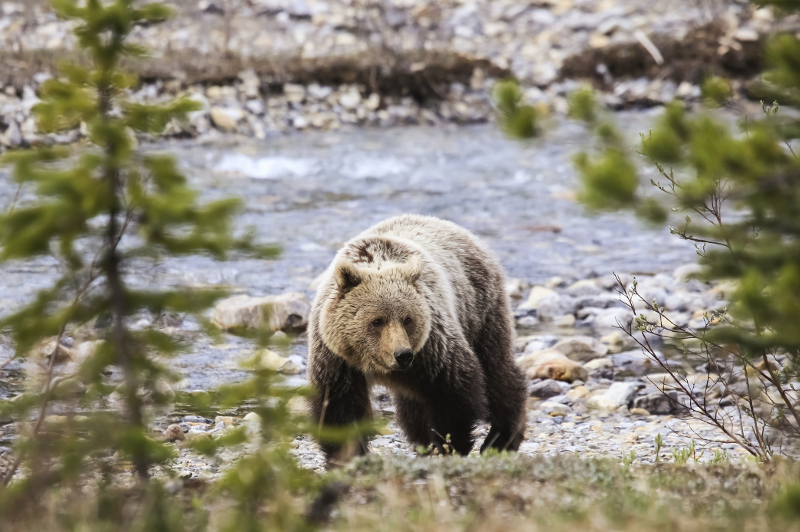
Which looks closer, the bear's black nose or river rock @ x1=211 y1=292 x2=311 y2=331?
the bear's black nose

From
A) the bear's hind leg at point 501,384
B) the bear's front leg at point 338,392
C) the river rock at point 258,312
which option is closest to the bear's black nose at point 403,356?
the bear's front leg at point 338,392

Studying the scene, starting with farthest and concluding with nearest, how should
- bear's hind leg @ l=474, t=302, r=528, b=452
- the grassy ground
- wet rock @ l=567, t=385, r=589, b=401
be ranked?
wet rock @ l=567, t=385, r=589, b=401 < bear's hind leg @ l=474, t=302, r=528, b=452 < the grassy ground

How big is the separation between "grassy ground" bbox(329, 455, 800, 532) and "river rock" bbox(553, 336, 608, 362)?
3.44 metres

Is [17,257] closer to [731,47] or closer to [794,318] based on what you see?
[794,318]

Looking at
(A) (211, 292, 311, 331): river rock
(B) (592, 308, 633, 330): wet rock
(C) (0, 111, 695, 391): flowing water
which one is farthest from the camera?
(C) (0, 111, 695, 391): flowing water

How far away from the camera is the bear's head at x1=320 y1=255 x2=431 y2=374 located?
4492 millimetres

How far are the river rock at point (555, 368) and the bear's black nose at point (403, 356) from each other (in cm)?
216

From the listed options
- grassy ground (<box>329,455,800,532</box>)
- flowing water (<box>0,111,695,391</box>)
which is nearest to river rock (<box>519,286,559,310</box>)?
flowing water (<box>0,111,695,391</box>)

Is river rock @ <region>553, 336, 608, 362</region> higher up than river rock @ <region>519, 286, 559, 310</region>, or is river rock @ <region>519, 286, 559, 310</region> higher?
river rock @ <region>553, 336, 608, 362</region>

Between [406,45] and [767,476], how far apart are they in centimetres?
1691

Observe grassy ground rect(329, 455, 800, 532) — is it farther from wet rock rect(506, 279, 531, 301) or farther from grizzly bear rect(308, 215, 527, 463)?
wet rock rect(506, 279, 531, 301)

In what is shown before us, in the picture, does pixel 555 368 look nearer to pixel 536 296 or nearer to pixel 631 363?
pixel 631 363

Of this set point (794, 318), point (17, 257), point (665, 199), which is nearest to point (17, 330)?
point (17, 257)

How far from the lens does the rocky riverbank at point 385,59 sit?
Answer: 1564cm
